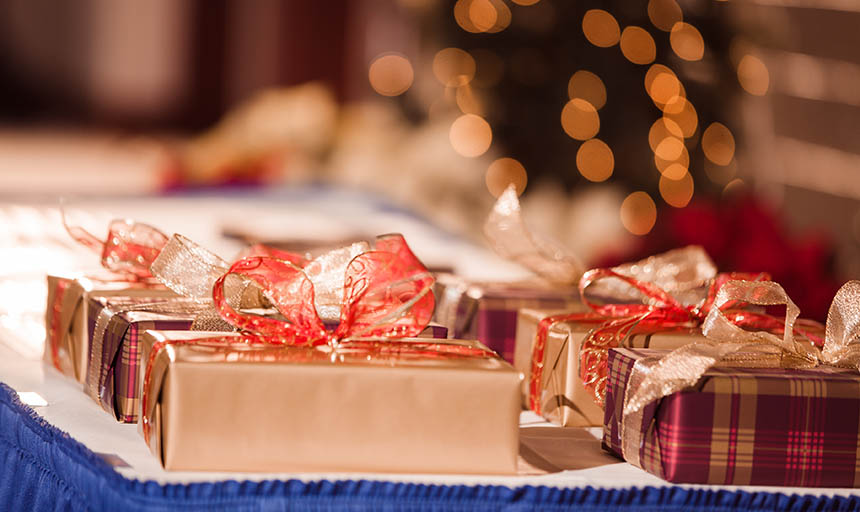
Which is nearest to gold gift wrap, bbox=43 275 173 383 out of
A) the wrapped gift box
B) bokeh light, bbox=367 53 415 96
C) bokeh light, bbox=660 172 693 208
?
the wrapped gift box

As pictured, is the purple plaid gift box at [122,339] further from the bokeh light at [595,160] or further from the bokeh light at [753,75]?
the bokeh light at [753,75]

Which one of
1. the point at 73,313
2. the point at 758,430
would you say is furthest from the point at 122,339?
the point at 758,430

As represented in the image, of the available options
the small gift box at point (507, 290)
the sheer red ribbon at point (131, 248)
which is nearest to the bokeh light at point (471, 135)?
the small gift box at point (507, 290)

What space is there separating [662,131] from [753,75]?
0.42 metres

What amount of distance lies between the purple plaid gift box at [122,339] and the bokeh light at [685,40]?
229cm

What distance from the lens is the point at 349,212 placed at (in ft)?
6.89

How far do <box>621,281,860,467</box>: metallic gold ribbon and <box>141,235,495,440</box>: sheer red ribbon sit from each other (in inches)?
4.5

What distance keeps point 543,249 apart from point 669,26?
201cm

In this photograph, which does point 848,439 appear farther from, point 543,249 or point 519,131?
point 519,131

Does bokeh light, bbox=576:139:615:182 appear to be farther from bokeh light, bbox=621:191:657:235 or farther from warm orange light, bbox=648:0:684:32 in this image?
warm orange light, bbox=648:0:684:32

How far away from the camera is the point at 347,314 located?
0.85 meters

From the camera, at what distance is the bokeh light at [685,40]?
3.01 m

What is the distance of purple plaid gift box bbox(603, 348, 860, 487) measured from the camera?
0.79 m

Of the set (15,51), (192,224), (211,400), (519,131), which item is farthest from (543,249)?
(15,51)
